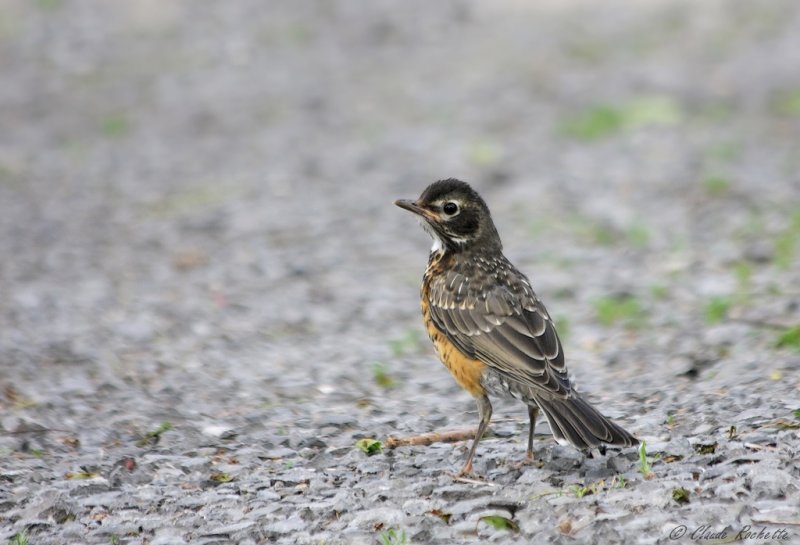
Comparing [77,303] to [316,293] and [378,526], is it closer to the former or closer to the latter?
[316,293]

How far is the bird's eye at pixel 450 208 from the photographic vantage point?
845 centimetres

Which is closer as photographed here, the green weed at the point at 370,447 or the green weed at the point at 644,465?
the green weed at the point at 644,465

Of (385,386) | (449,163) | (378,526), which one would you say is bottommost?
(378,526)

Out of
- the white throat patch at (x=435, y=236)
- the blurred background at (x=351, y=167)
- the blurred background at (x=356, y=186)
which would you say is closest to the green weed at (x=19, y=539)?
the blurred background at (x=356, y=186)

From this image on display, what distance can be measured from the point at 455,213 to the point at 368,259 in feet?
18.4

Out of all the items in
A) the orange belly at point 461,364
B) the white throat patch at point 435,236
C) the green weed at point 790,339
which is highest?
the white throat patch at point 435,236

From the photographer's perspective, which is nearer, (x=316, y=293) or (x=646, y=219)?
(x=316, y=293)

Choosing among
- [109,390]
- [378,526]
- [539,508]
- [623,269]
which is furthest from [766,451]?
[623,269]

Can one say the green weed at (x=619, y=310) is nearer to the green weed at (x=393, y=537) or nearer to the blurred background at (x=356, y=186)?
the blurred background at (x=356, y=186)

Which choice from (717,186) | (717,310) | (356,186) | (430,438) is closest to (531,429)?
(430,438)

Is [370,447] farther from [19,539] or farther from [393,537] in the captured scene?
[19,539]

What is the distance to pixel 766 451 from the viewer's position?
21.9 ft

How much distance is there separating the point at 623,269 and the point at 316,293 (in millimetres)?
3289

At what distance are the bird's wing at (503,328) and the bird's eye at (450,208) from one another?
1.47ft
